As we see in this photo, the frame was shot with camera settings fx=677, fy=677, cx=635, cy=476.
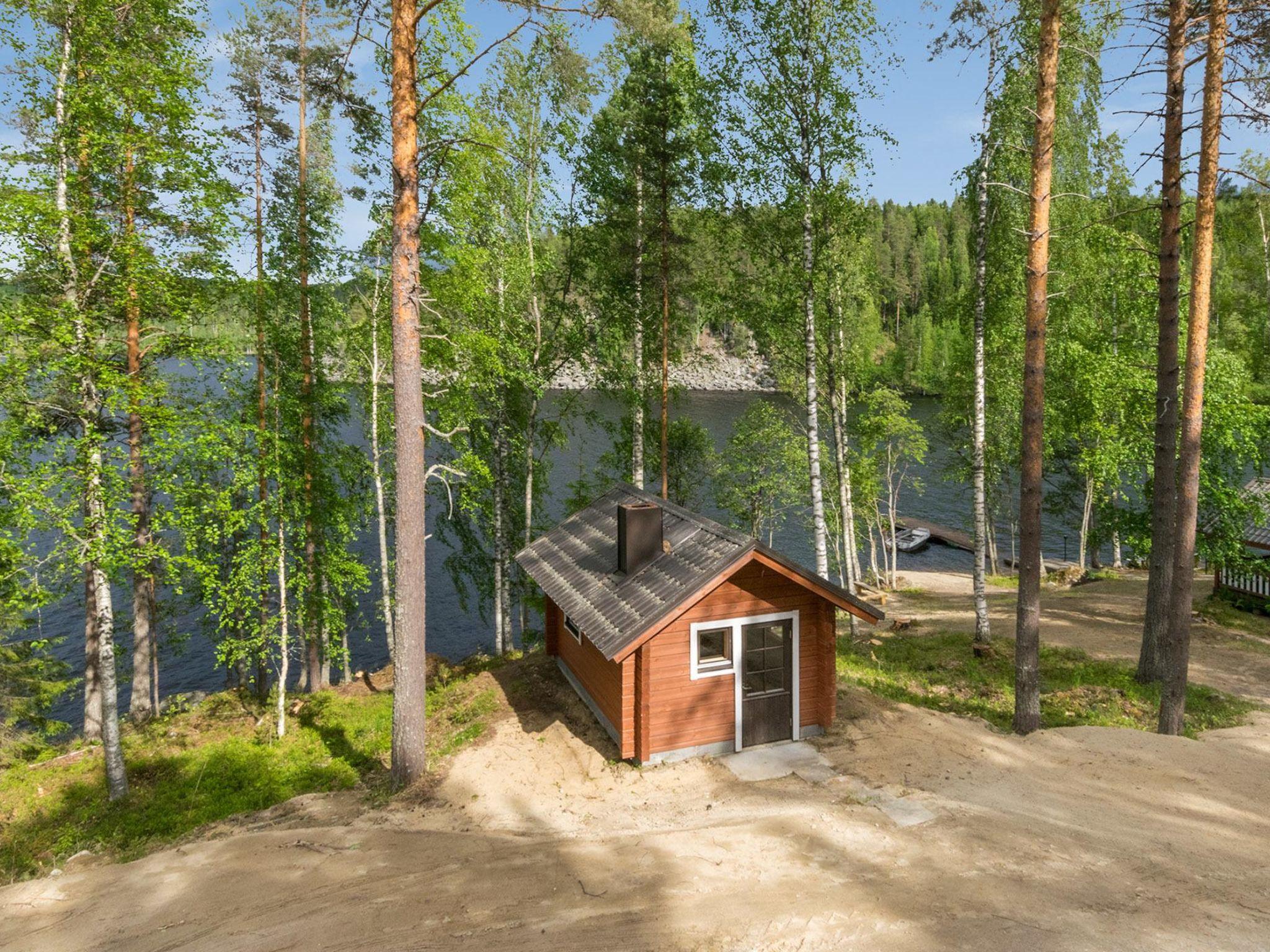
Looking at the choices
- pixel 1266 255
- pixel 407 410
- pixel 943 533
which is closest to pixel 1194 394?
pixel 407 410

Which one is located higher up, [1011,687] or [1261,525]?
[1261,525]

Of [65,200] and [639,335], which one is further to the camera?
[639,335]

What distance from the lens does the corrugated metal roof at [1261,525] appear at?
51.9 feet

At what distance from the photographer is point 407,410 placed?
8.33m

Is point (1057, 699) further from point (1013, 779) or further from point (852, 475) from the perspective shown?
point (852, 475)

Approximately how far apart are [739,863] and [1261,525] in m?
16.4

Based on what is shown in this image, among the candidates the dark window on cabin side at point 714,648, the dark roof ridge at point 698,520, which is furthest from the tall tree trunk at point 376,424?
the dark window on cabin side at point 714,648

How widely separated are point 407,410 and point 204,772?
761 cm

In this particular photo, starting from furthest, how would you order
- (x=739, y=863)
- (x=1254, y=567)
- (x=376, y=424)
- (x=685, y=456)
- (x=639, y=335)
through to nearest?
1. (x=685, y=456)
2. (x=639, y=335)
3. (x=1254, y=567)
4. (x=376, y=424)
5. (x=739, y=863)

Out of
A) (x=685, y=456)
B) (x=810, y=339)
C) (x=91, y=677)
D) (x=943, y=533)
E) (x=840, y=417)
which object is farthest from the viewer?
(x=943, y=533)

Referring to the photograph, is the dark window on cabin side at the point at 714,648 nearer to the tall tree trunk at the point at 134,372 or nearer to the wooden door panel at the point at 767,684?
the wooden door panel at the point at 767,684

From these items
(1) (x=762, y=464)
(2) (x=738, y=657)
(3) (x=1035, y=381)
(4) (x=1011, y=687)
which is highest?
(3) (x=1035, y=381)

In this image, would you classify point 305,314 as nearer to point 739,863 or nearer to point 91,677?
point 91,677

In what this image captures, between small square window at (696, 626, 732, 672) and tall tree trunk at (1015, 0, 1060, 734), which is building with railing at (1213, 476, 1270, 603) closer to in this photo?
tall tree trunk at (1015, 0, 1060, 734)
